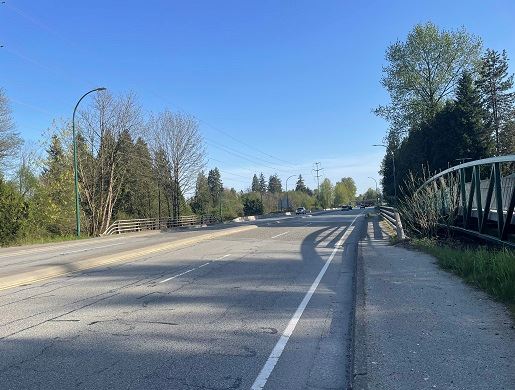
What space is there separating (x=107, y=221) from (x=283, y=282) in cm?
3804

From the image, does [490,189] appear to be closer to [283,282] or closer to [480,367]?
[283,282]

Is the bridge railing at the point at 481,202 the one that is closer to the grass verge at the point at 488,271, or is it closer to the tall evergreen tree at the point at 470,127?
the grass verge at the point at 488,271

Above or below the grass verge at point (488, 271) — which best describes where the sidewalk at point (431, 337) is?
below

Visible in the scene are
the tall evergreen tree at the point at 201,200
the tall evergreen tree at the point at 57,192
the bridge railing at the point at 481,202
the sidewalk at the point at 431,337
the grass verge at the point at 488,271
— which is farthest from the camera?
the tall evergreen tree at the point at 201,200

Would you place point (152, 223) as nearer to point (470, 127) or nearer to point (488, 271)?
point (470, 127)

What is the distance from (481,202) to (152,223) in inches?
1516

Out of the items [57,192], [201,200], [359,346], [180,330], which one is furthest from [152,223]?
[359,346]

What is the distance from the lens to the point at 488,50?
52.7 metres

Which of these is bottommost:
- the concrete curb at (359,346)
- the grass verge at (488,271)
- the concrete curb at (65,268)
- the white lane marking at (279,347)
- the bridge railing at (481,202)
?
the white lane marking at (279,347)

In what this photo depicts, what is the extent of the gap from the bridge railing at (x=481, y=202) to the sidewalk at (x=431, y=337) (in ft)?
14.8

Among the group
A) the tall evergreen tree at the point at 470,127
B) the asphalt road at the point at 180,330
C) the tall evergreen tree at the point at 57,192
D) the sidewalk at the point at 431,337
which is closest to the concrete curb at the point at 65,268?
the asphalt road at the point at 180,330

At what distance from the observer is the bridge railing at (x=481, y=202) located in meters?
13.7

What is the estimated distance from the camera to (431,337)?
19.9 ft

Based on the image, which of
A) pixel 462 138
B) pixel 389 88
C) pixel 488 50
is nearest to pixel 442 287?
pixel 462 138
